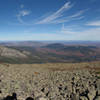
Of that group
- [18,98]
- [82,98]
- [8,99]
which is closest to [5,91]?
[8,99]

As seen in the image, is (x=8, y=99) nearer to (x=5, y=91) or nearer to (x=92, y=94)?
(x=5, y=91)

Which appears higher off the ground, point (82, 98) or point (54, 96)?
point (82, 98)

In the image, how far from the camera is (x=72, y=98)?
10.9m

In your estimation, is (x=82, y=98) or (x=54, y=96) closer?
(x=82, y=98)

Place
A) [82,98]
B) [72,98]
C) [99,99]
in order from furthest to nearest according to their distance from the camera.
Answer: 1. [72,98]
2. [82,98]
3. [99,99]

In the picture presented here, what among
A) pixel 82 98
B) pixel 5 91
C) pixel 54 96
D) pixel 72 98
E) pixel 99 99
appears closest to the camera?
pixel 99 99

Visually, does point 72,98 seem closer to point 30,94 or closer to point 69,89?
point 69,89

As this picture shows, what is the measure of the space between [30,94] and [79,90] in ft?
20.4

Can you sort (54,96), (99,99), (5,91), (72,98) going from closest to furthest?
(99,99)
(72,98)
(54,96)
(5,91)

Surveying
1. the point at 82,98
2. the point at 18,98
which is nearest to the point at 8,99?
the point at 18,98

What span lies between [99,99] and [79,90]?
3.48 meters

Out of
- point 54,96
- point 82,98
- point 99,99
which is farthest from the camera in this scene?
point 54,96

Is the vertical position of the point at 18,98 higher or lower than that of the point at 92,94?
lower

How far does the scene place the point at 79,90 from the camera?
1277 cm
